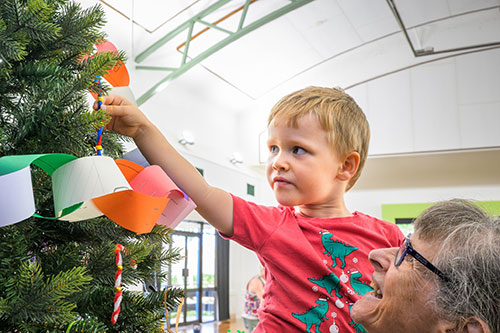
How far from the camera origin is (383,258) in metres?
1.09

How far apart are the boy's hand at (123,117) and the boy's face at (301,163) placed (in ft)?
1.41

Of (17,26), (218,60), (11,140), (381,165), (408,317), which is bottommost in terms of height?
(408,317)

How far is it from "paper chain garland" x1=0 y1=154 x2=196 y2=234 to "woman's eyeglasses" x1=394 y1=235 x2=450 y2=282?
0.51 meters

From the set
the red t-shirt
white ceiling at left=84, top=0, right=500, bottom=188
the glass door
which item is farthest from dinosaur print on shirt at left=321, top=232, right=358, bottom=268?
the glass door

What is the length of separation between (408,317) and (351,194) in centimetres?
1221

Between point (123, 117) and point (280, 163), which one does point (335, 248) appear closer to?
point (280, 163)

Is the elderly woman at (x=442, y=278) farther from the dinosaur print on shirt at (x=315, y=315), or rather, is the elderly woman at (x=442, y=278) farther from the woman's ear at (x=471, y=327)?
the dinosaur print on shirt at (x=315, y=315)

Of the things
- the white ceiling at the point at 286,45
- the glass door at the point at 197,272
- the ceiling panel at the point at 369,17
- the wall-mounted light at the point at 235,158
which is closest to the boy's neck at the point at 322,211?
the white ceiling at the point at 286,45

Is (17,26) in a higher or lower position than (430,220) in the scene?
higher

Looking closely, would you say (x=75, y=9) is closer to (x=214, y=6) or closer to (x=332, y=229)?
(x=332, y=229)

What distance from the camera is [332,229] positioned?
1359mm

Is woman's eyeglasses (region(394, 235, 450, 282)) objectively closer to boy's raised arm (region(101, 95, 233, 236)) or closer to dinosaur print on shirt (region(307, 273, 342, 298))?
dinosaur print on shirt (region(307, 273, 342, 298))

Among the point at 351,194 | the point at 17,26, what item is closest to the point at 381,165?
the point at 351,194

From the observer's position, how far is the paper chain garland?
688 millimetres
